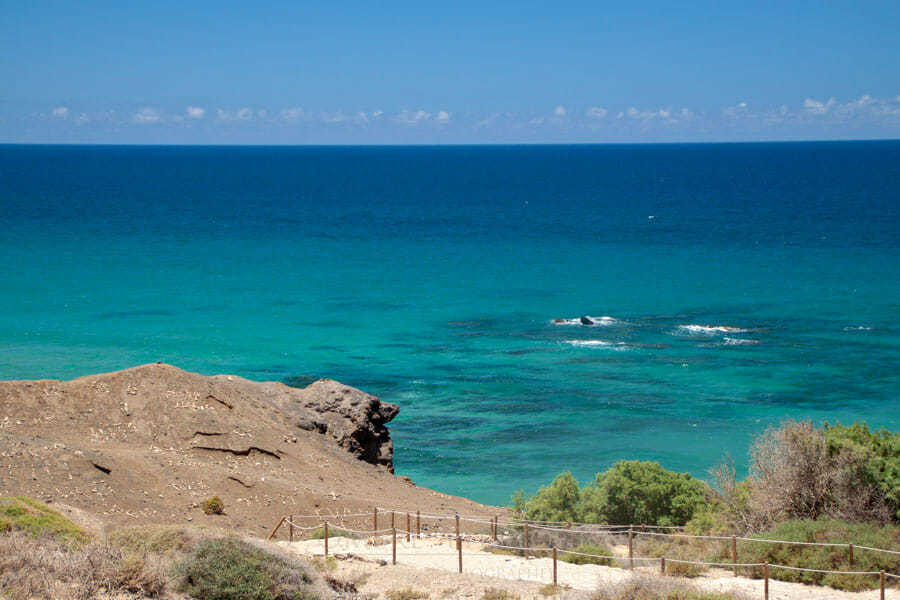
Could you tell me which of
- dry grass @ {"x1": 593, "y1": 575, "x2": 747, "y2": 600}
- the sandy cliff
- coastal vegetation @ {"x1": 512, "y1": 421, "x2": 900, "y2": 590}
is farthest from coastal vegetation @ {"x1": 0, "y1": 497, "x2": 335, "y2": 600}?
coastal vegetation @ {"x1": 512, "y1": 421, "x2": 900, "y2": 590}

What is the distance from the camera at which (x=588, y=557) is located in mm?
19000

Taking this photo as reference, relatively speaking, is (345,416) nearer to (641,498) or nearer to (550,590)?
(641,498)

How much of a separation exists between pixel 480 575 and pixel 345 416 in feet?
54.5

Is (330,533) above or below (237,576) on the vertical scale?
below

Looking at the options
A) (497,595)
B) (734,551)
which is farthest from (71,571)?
(734,551)

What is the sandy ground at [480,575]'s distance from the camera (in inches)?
619

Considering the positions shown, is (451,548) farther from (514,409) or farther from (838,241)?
(838,241)

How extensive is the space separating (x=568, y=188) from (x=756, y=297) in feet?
364

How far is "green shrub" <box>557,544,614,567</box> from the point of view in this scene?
61.6 feet

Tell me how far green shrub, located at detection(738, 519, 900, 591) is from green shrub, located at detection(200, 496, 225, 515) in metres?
13.7

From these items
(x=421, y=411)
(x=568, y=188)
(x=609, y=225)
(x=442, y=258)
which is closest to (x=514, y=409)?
(x=421, y=411)

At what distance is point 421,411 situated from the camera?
1672 inches

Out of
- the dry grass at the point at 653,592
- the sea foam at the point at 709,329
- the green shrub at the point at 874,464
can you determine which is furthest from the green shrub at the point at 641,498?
the sea foam at the point at 709,329

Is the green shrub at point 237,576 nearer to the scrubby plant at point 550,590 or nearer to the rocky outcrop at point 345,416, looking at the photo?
the scrubby plant at point 550,590
